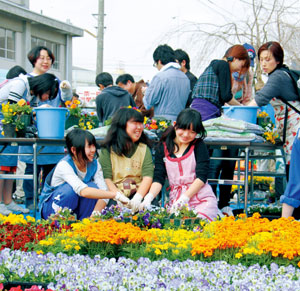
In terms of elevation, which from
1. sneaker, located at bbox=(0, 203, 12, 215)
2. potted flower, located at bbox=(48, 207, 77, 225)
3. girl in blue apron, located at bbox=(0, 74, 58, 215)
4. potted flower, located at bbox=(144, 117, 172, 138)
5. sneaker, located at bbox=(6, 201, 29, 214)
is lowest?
sneaker, located at bbox=(6, 201, 29, 214)

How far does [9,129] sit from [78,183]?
113 centimetres

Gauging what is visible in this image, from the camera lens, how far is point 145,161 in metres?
4.03

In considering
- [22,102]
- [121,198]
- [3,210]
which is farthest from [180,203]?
[3,210]

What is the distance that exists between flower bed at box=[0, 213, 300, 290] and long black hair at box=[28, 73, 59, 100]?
7.30 ft

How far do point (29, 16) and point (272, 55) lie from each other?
15.2 meters

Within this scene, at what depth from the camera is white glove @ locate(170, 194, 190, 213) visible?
340 cm

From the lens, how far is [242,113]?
475cm

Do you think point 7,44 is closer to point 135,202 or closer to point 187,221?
point 135,202

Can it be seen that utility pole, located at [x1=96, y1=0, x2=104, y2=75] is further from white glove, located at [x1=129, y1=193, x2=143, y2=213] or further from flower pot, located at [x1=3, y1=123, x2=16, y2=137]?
white glove, located at [x1=129, y1=193, x2=143, y2=213]

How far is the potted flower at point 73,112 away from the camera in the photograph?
518 cm

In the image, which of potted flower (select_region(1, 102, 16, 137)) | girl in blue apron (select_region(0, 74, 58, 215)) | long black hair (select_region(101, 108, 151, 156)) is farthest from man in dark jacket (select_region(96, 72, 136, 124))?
long black hair (select_region(101, 108, 151, 156))

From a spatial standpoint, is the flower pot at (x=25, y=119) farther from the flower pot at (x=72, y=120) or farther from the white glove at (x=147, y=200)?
the white glove at (x=147, y=200)

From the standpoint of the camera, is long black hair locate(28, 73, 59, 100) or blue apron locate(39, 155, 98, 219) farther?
long black hair locate(28, 73, 59, 100)

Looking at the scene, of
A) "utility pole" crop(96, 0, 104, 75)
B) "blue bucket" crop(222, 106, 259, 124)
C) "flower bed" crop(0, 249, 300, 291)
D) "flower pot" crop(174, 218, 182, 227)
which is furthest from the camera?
"utility pole" crop(96, 0, 104, 75)
